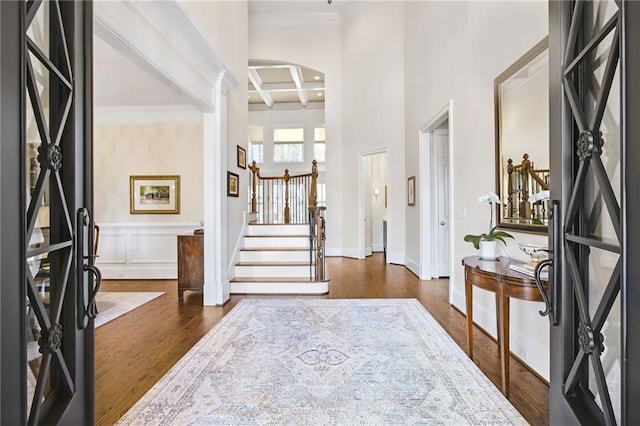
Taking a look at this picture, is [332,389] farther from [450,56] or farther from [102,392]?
[450,56]

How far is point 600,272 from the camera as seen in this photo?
1.08 m

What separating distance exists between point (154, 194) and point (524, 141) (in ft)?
18.1

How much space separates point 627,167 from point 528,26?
2.18 meters

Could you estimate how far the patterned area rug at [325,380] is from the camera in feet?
6.06

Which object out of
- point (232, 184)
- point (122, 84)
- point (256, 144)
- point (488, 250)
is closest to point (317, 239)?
point (232, 184)

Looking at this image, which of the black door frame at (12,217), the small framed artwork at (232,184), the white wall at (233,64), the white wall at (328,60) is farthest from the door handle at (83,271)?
the white wall at (328,60)

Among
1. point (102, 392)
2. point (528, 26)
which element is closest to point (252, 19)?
point (528, 26)

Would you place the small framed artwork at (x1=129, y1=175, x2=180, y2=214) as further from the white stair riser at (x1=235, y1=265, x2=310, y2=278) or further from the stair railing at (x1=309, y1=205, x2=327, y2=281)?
the stair railing at (x1=309, y1=205, x2=327, y2=281)

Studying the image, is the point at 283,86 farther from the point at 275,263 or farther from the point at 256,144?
the point at 275,263

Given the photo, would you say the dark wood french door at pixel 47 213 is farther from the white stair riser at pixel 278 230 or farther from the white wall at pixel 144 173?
the white wall at pixel 144 173

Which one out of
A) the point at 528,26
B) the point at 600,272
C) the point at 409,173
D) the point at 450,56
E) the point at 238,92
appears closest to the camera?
the point at 600,272

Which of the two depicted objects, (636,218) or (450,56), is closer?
(636,218)

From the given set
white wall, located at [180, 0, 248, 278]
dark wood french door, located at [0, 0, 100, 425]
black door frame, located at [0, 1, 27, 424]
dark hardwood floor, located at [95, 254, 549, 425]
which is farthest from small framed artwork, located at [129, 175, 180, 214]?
black door frame, located at [0, 1, 27, 424]

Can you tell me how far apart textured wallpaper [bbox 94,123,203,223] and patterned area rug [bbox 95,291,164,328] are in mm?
1504
